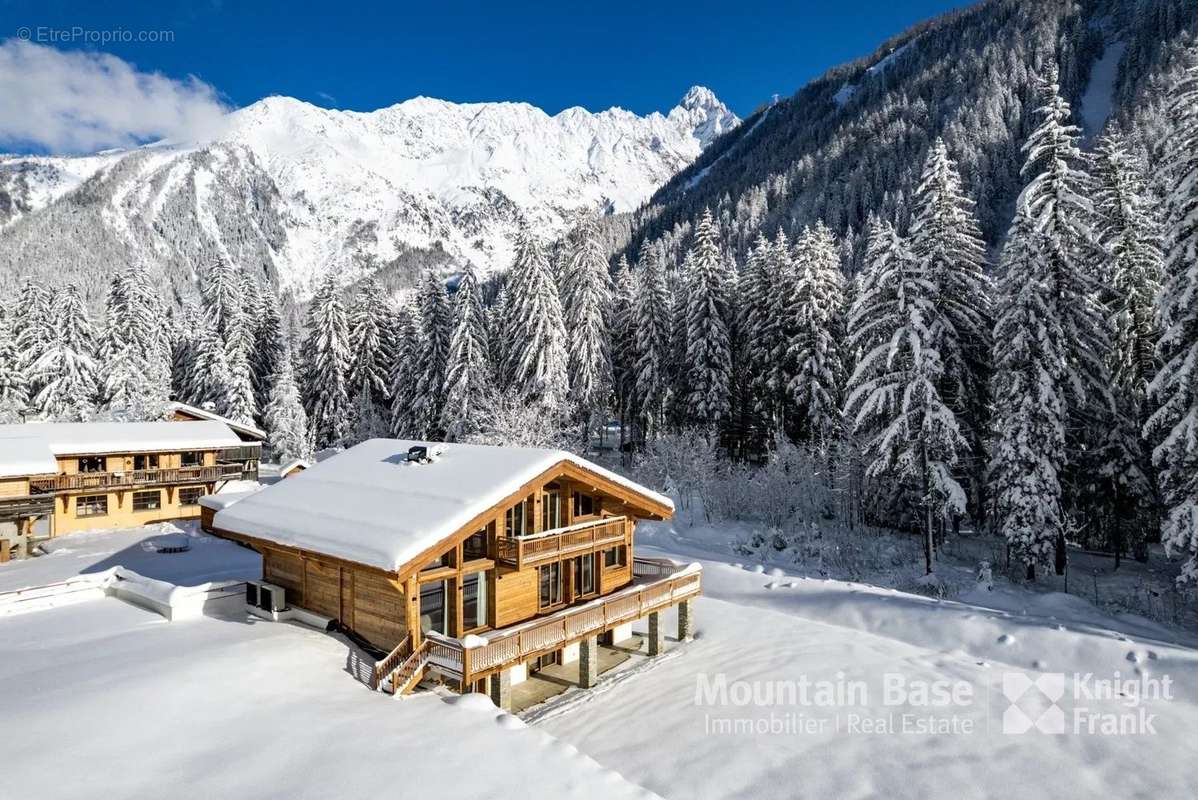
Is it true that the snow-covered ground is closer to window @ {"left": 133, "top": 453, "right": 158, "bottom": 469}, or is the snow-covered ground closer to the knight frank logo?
the knight frank logo

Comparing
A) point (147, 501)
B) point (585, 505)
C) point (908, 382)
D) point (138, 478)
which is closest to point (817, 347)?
point (908, 382)

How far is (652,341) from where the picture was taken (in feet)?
156

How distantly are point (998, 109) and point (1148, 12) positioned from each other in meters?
49.3

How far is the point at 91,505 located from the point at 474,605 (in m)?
26.9

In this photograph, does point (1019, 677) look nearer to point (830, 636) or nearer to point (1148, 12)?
point (830, 636)

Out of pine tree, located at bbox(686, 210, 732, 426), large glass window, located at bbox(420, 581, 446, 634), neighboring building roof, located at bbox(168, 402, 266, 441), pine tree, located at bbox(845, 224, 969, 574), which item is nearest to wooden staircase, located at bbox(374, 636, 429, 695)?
large glass window, located at bbox(420, 581, 446, 634)

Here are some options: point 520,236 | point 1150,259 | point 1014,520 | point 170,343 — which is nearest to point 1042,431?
point 1014,520

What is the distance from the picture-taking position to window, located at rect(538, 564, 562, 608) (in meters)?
17.7

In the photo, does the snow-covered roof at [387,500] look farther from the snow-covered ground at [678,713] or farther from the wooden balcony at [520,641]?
the snow-covered ground at [678,713]

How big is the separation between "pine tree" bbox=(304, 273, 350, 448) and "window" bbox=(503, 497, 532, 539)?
41.2m

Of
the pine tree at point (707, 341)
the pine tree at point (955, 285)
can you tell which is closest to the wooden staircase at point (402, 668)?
the pine tree at point (955, 285)

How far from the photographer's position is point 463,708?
12.2m

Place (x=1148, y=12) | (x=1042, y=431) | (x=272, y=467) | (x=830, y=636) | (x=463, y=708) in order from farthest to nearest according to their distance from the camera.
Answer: (x=1148, y=12) → (x=272, y=467) → (x=1042, y=431) → (x=830, y=636) → (x=463, y=708)

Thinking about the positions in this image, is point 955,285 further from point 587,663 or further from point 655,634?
point 587,663
